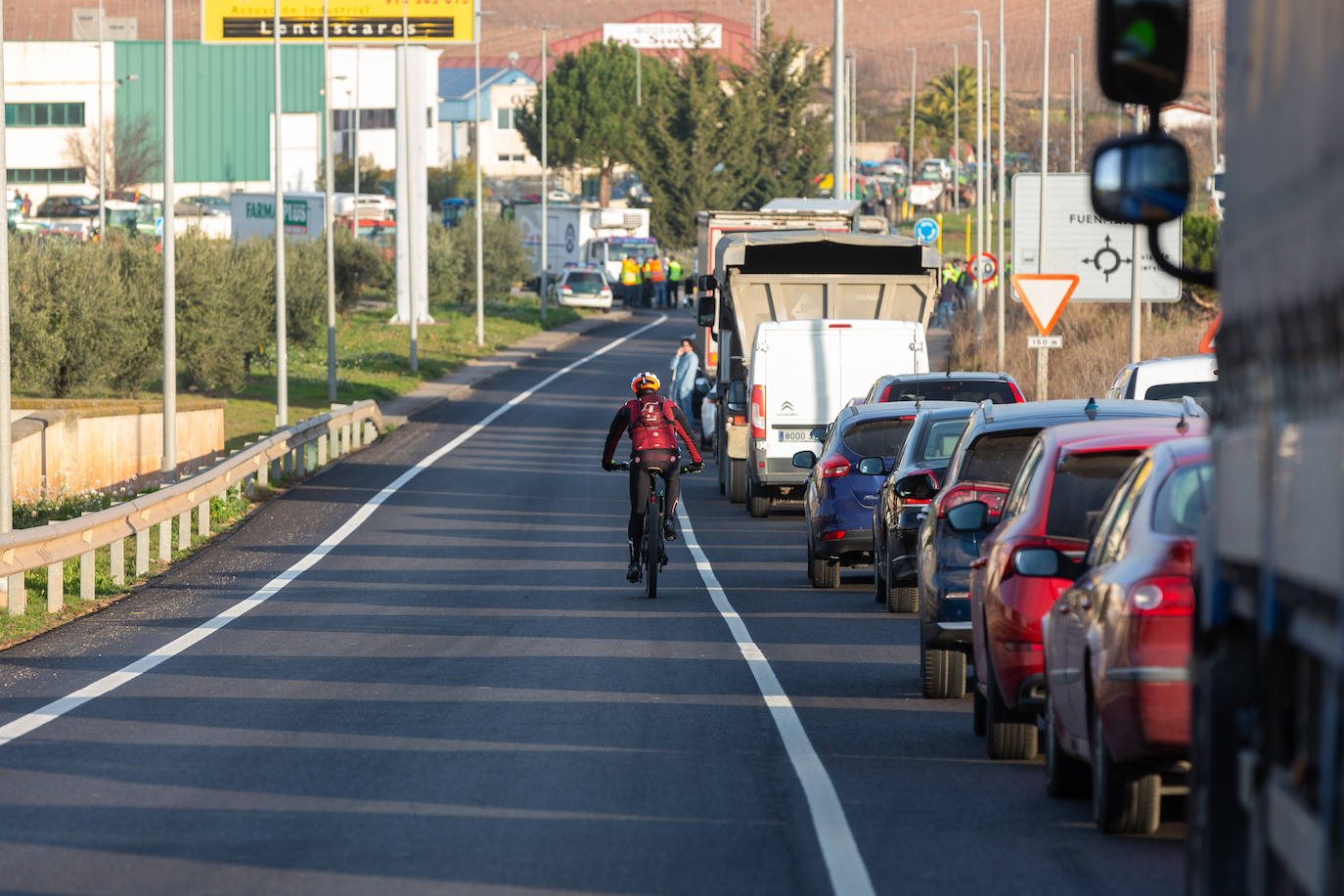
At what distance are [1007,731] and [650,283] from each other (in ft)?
252

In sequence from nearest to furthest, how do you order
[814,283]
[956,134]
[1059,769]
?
[1059,769]
[814,283]
[956,134]

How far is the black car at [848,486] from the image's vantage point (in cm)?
1780

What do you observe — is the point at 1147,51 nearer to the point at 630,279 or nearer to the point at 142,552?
the point at 142,552

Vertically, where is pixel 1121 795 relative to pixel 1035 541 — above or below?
below

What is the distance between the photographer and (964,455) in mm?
12812

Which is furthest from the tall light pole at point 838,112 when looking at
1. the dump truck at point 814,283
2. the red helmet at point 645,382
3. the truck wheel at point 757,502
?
the red helmet at point 645,382

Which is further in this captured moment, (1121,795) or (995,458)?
(995,458)

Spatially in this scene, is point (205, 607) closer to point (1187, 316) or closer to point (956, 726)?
point (956, 726)

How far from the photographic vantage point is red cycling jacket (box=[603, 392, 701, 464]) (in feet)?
59.0

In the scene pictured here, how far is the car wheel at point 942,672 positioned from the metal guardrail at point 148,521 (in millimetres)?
6993

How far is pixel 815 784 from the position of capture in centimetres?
911

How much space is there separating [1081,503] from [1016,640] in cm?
78

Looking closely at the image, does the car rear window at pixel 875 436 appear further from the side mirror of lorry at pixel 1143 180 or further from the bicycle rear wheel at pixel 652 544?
the side mirror of lorry at pixel 1143 180

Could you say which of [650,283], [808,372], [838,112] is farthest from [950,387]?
[650,283]
